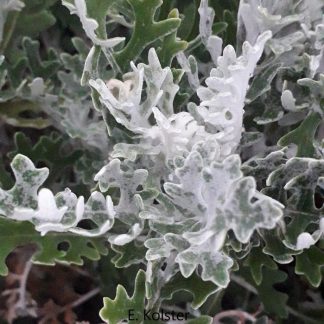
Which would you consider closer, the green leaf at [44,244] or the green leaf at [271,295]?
the green leaf at [44,244]

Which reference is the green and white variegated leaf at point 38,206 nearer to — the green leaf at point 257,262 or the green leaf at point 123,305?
the green leaf at point 123,305

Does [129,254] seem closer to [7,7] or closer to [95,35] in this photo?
[95,35]

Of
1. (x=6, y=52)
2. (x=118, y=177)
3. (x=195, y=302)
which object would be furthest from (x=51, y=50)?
(x=195, y=302)

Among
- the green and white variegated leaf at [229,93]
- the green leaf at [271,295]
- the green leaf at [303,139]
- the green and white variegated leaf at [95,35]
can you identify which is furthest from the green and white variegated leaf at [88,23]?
the green leaf at [271,295]

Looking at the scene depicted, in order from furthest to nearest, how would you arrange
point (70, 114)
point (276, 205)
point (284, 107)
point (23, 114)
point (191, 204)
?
point (23, 114), point (70, 114), point (284, 107), point (191, 204), point (276, 205)

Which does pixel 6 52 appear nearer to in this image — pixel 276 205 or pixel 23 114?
pixel 23 114

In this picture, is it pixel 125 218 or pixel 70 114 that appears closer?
pixel 125 218

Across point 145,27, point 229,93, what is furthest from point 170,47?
point 229,93

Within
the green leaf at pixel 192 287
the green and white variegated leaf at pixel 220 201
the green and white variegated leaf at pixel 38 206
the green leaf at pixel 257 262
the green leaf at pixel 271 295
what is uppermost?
the green and white variegated leaf at pixel 220 201
